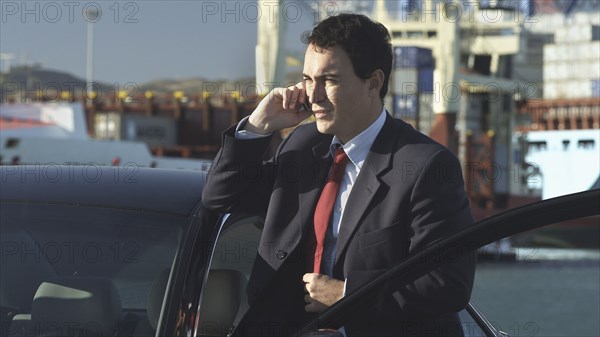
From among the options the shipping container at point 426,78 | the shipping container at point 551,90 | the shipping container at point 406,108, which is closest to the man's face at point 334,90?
the shipping container at point 406,108

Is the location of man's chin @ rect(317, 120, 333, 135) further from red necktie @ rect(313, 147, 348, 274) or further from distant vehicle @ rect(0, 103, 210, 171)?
distant vehicle @ rect(0, 103, 210, 171)

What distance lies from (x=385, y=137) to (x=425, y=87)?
4444 centimetres

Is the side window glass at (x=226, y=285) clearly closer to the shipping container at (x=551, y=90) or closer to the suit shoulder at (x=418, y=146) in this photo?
the suit shoulder at (x=418, y=146)

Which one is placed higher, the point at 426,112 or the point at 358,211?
the point at 358,211

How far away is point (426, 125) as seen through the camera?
150 ft

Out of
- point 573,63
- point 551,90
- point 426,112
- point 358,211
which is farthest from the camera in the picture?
point 551,90

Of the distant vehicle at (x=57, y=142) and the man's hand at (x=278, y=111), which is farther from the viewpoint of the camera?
the distant vehicle at (x=57, y=142)

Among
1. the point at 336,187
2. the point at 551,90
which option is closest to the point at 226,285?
the point at 336,187

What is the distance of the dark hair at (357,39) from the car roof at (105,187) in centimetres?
55

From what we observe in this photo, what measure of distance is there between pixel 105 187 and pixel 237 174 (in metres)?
0.40

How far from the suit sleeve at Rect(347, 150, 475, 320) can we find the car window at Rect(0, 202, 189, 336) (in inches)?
21.9

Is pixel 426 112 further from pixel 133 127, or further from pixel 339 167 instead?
pixel 339 167

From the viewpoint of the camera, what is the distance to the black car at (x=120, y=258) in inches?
101

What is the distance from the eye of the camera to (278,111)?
9.02 ft
